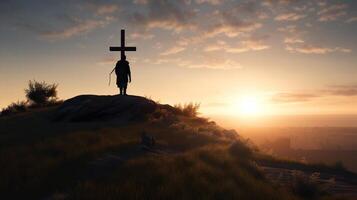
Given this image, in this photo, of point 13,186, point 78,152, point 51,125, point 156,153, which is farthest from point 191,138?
point 13,186

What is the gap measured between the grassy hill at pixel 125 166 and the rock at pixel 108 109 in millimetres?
1924

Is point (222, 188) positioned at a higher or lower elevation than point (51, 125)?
lower

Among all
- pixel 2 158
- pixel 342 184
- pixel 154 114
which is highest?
pixel 154 114

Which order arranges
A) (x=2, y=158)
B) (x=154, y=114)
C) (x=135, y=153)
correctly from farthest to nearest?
(x=154, y=114), (x=135, y=153), (x=2, y=158)

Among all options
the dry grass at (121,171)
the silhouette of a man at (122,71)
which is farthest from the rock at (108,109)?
the dry grass at (121,171)

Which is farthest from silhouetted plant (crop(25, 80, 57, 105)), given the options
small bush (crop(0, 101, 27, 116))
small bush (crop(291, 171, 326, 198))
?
small bush (crop(291, 171, 326, 198))

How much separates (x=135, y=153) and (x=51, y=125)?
1054cm

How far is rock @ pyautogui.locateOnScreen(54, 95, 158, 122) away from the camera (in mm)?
25766

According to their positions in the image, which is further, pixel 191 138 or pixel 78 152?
pixel 191 138

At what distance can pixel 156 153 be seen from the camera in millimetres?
15648

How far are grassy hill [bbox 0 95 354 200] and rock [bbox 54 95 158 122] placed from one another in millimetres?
1924

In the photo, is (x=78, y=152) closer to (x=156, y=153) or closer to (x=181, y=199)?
(x=156, y=153)

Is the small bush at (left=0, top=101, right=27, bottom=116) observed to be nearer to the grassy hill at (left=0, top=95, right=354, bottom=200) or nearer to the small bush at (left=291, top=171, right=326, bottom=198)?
the grassy hill at (left=0, top=95, right=354, bottom=200)

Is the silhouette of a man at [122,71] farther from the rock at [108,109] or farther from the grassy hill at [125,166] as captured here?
the grassy hill at [125,166]
